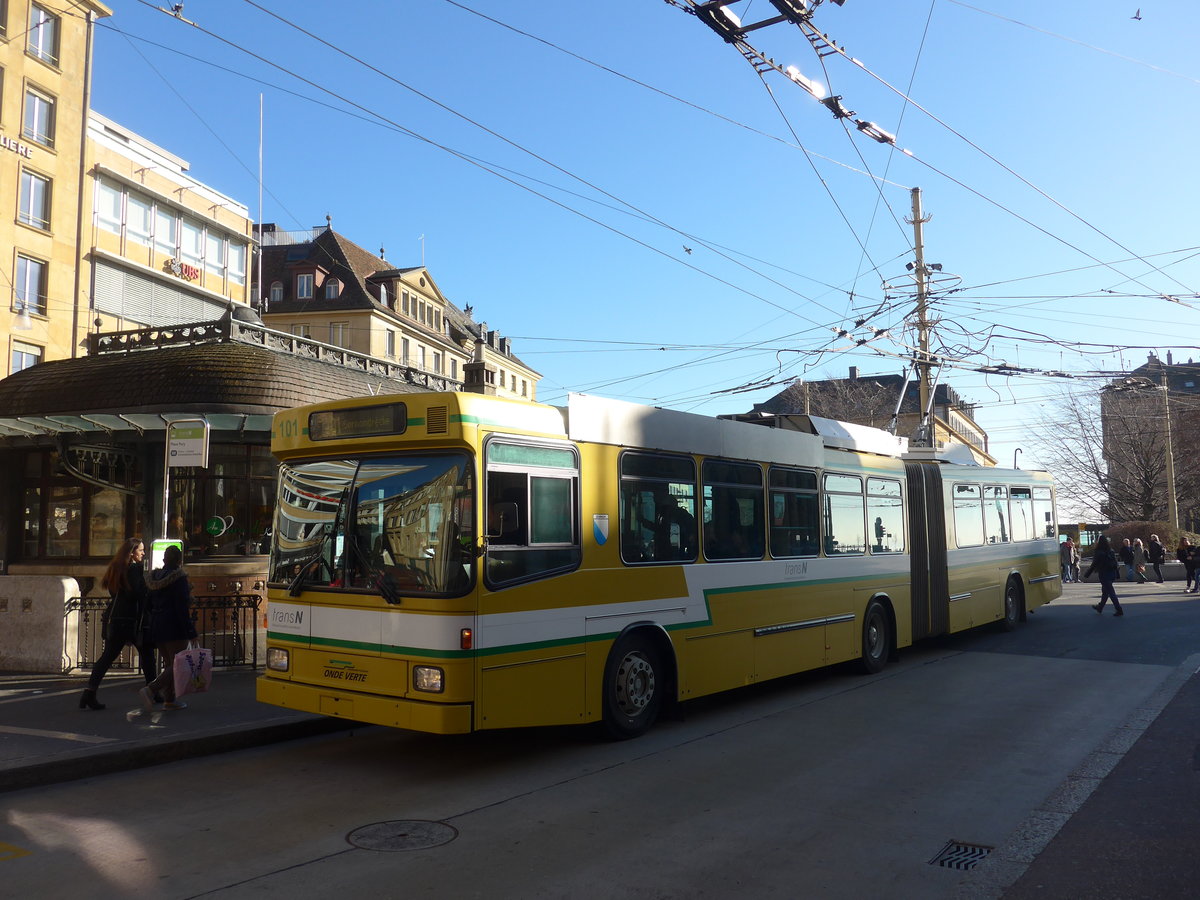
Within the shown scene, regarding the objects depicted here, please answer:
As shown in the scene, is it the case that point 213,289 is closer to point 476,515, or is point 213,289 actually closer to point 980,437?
point 476,515

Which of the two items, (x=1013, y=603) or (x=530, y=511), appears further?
(x=1013, y=603)

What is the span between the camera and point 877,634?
12.9m

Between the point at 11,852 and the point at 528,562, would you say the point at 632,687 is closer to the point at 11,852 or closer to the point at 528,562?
the point at 528,562

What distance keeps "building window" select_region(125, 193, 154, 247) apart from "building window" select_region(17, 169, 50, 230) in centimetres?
284

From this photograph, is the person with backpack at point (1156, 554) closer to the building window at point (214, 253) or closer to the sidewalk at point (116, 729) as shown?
the sidewalk at point (116, 729)

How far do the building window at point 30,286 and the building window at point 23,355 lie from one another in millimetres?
1135

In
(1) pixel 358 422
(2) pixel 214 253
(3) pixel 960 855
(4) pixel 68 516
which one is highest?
(2) pixel 214 253

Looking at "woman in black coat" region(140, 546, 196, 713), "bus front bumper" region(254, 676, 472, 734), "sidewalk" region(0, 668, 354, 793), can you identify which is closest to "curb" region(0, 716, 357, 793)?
"sidewalk" region(0, 668, 354, 793)

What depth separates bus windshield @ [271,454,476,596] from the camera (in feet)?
23.1

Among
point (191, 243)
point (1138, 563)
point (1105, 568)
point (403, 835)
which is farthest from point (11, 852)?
point (1138, 563)

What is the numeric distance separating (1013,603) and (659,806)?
43.9 ft

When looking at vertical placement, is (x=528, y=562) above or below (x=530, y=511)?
below

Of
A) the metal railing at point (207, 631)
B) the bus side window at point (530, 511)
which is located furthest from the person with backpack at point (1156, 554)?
the bus side window at point (530, 511)

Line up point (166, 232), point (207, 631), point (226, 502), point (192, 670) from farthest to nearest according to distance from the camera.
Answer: point (166, 232) → point (226, 502) → point (207, 631) → point (192, 670)
